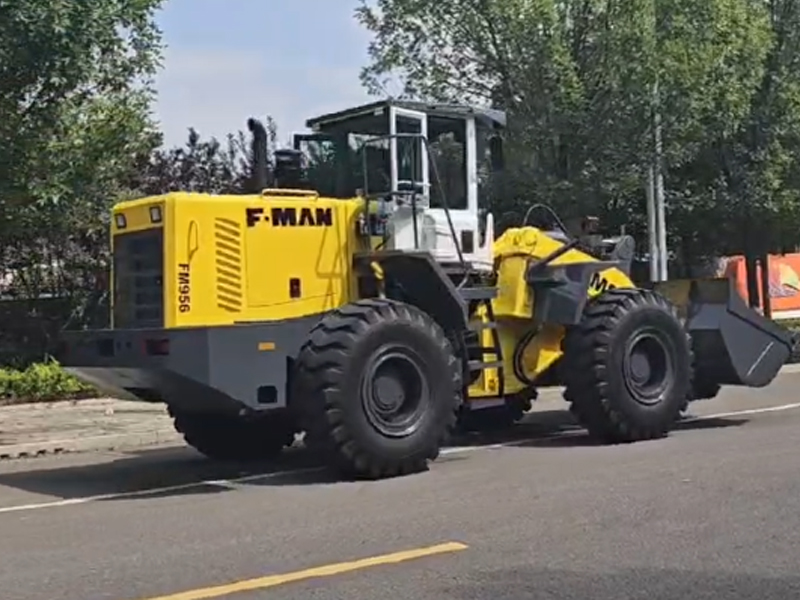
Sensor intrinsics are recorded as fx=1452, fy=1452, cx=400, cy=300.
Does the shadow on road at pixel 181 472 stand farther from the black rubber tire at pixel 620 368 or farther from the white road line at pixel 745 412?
the black rubber tire at pixel 620 368

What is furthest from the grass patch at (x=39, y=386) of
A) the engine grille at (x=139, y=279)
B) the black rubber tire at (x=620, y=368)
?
the black rubber tire at (x=620, y=368)

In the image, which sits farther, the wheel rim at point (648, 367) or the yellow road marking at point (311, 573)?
the wheel rim at point (648, 367)

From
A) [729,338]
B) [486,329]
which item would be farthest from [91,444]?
[729,338]

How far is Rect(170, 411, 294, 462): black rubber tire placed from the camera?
514 inches

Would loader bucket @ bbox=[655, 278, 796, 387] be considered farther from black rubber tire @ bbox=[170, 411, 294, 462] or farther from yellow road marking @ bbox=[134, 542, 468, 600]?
yellow road marking @ bbox=[134, 542, 468, 600]

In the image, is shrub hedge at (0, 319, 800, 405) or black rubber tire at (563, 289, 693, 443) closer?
black rubber tire at (563, 289, 693, 443)

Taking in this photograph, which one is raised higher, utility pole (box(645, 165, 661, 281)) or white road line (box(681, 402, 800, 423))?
utility pole (box(645, 165, 661, 281))

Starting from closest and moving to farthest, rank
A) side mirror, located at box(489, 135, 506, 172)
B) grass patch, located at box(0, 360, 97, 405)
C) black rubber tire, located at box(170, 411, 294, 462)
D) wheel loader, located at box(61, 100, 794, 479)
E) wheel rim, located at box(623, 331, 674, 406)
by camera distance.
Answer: wheel loader, located at box(61, 100, 794, 479) < black rubber tire, located at box(170, 411, 294, 462) < wheel rim, located at box(623, 331, 674, 406) < side mirror, located at box(489, 135, 506, 172) < grass patch, located at box(0, 360, 97, 405)

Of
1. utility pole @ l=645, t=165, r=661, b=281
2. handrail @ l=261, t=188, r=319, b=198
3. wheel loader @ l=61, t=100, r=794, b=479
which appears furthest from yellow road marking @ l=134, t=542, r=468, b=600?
utility pole @ l=645, t=165, r=661, b=281

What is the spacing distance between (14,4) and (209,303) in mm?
5198

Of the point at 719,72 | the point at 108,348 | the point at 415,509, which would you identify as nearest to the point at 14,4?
the point at 108,348

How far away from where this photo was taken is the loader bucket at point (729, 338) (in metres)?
14.6

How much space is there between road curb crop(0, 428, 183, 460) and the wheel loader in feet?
7.71

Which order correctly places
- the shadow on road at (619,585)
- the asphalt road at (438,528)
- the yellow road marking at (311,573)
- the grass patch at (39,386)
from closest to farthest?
1. the shadow on road at (619,585)
2. the yellow road marking at (311,573)
3. the asphalt road at (438,528)
4. the grass patch at (39,386)
